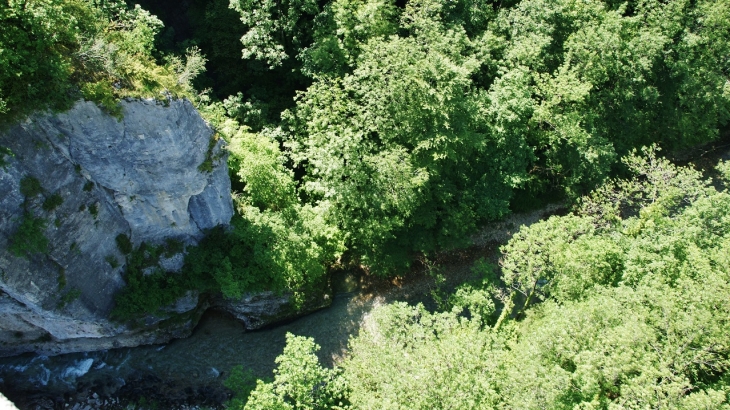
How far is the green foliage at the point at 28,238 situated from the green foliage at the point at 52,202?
0.42 m

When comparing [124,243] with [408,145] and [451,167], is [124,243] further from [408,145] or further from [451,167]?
[451,167]

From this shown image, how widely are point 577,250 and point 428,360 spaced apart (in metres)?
7.57

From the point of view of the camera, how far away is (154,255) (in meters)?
21.4

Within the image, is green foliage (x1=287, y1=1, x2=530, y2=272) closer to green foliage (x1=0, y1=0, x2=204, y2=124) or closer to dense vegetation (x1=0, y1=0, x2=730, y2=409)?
dense vegetation (x1=0, y1=0, x2=730, y2=409)

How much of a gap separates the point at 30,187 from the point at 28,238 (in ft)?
5.64

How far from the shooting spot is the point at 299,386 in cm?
1783

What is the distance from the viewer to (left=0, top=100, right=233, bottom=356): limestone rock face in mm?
16203

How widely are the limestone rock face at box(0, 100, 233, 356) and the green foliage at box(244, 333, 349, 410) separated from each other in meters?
6.79

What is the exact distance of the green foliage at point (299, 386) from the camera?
17.4 metres

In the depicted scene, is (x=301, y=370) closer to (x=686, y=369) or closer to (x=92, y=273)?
(x=92, y=273)

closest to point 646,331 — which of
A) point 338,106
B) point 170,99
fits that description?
point 338,106

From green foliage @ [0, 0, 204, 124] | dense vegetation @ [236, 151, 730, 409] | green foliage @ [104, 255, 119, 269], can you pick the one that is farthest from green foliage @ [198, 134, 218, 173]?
dense vegetation @ [236, 151, 730, 409]

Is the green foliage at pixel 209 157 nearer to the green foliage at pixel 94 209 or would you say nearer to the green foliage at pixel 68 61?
the green foliage at pixel 68 61

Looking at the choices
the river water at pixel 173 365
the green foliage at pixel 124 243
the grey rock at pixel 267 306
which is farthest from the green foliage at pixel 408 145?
the green foliage at pixel 124 243
